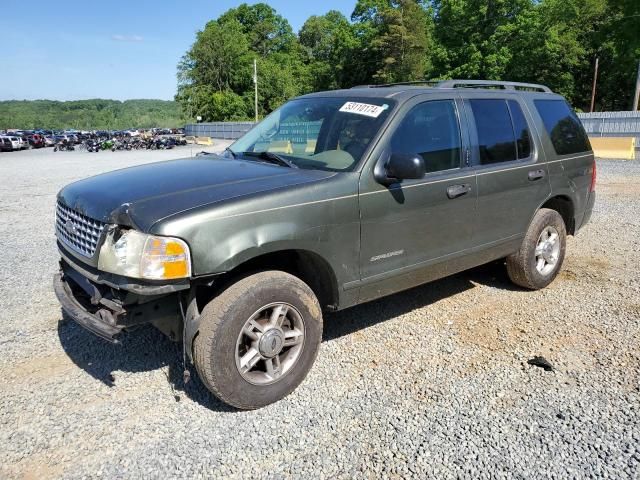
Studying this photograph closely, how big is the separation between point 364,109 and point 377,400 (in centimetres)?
206

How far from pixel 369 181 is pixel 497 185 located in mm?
1443

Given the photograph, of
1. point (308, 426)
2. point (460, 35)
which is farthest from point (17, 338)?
point (460, 35)

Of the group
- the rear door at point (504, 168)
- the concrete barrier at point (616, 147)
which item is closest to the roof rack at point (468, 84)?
the rear door at point (504, 168)

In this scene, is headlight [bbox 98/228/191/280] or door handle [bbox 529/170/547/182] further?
door handle [bbox 529/170/547/182]

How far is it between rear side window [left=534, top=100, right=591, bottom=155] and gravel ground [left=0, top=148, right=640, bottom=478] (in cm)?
148

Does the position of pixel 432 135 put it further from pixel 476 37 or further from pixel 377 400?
pixel 476 37

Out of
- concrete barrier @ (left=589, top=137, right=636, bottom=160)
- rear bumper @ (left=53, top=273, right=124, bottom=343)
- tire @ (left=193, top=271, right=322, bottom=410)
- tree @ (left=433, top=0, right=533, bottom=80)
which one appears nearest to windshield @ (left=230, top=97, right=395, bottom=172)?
tire @ (left=193, top=271, right=322, bottom=410)

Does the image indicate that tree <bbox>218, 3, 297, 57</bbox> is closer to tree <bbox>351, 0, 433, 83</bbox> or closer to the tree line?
the tree line

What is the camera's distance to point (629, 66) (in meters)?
43.4

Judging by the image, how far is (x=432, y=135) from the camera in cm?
381

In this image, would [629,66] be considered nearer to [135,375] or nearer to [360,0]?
[360,0]

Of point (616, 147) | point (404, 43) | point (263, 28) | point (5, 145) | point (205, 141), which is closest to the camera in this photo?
point (616, 147)

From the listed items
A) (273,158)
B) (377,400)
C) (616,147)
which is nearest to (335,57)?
(616,147)

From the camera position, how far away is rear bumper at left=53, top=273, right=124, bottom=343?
9.21ft
